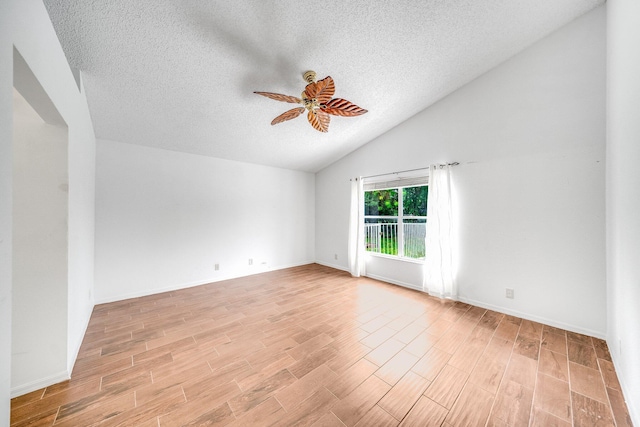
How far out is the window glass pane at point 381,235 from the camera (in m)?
3.99

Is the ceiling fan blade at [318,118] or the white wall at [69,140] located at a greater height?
the ceiling fan blade at [318,118]

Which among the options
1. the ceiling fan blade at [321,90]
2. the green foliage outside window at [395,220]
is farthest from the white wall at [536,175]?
the ceiling fan blade at [321,90]

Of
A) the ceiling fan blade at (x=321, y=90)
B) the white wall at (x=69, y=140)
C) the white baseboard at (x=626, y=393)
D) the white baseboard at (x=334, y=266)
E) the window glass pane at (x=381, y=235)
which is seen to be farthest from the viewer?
the white baseboard at (x=334, y=266)

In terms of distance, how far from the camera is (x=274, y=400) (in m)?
1.48

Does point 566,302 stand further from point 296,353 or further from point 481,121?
point 296,353

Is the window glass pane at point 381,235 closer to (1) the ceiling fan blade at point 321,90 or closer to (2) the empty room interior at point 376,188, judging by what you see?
(2) the empty room interior at point 376,188

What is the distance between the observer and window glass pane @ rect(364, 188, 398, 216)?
400 centimetres

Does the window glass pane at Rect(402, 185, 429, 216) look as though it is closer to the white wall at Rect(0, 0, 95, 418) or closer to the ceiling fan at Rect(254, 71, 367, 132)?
the ceiling fan at Rect(254, 71, 367, 132)

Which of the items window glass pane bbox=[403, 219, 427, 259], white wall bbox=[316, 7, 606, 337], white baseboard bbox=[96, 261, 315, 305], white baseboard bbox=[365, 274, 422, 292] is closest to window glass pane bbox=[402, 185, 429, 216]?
window glass pane bbox=[403, 219, 427, 259]

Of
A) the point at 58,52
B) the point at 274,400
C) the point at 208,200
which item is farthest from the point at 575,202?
the point at 208,200

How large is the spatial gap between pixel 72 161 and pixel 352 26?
2538 mm

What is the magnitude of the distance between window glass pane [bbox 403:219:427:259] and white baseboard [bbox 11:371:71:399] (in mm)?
4004

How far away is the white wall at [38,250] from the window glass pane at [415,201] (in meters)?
3.98

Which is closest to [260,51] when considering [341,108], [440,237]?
[341,108]
